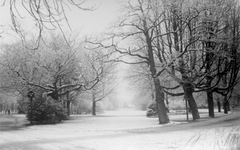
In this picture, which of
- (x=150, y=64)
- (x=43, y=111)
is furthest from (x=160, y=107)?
(x=43, y=111)

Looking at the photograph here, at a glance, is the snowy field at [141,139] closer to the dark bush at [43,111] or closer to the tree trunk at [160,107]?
the tree trunk at [160,107]

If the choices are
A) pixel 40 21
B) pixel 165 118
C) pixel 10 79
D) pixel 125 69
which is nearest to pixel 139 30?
pixel 165 118

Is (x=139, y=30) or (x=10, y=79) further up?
(x=139, y=30)

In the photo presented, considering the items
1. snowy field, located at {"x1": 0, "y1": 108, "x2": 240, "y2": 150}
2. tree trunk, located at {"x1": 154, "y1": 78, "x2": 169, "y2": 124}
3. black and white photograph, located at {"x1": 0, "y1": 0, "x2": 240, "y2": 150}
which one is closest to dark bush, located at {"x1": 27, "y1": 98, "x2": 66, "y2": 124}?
black and white photograph, located at {"x1": 0, "y1": 0, "x2": 240, "y2": 150}

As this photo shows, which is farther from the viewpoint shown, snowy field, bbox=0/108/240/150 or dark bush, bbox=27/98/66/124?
dark bush, bbox=27/98/66/124

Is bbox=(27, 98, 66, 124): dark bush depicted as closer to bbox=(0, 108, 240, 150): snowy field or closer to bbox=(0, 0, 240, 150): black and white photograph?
bbox=(0, 0, 240, 150): black and white photograph

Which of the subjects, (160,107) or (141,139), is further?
(160,107)

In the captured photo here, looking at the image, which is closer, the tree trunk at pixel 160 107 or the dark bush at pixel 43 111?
the tree trunk at pixel 160 107

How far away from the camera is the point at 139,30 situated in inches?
725

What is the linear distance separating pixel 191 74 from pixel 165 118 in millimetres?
3651

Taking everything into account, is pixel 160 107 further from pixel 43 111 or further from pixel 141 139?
pixel 43 111

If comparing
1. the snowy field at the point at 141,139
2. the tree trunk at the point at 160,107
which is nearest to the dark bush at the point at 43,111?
the snowy field at the point at 141,139

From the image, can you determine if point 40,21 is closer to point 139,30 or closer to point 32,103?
point 139,30

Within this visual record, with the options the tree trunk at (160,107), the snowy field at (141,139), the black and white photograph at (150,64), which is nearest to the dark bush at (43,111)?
A: the black and white photograph at (150,64)
